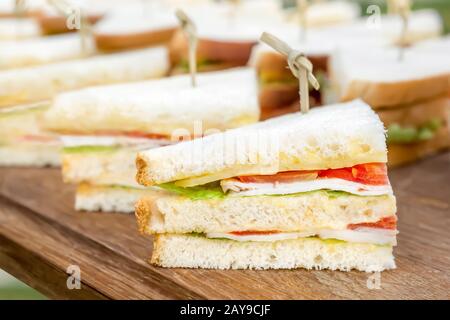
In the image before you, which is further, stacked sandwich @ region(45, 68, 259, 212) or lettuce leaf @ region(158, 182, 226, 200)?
stacked sandwich @ region(45, 68, 259, 212)

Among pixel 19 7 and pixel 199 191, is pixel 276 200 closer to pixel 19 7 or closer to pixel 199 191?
pixel 199 191

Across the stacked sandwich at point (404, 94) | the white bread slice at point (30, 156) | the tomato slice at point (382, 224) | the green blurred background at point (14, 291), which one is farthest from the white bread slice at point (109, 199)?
the stacked sandwich at point (404, 94)

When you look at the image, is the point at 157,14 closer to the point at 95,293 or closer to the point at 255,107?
the point at 255,107

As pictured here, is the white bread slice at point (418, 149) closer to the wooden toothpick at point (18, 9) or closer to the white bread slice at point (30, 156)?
the white bread slice at point (30, 156)

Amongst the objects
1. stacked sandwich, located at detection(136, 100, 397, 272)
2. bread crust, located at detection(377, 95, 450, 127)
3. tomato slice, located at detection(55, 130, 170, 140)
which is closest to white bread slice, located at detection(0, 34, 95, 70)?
tomato slice, located at detection(55, 130, 170, 140)

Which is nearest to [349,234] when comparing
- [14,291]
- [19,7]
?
[14,291]

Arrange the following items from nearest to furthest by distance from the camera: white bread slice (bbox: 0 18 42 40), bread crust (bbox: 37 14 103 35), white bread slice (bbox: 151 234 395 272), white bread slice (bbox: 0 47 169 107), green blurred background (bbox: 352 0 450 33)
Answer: white bread slice (bbox: 151 234 395 272), white bread slice (bbox: 0 47 169 107), white bread slice (bbox: 0 18 42 40), bread crust (bbox: 37 14 103 35), green blurred background (bbox: 352 0 450 33)

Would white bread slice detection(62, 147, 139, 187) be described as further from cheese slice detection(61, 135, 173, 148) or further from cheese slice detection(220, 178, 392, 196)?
cheese slice detection(220, 178, 392, 196)

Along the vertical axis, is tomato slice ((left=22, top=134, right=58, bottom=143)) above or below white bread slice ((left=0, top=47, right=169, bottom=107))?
below
